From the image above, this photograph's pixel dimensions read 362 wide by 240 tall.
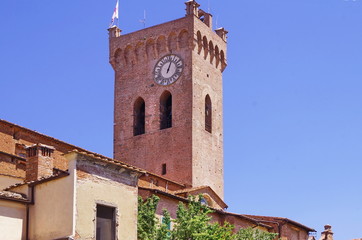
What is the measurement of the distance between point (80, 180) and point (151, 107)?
94.1ft

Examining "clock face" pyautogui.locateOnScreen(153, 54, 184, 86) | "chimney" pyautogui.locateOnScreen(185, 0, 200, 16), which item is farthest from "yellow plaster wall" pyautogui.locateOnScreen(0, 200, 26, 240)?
"chimney" pyautogui.locateOnScreen(185, 0, 200, 16)

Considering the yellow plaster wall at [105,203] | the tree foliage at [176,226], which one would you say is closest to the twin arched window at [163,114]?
the tree foliage at [176,226]

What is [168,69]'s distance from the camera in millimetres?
49688

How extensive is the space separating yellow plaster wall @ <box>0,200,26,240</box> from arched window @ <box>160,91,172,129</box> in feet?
91.2

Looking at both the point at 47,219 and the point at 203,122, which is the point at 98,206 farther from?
the point at 203,122

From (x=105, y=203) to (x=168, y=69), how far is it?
28748mm

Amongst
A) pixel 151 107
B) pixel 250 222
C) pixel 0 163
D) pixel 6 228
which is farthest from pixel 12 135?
pixel 151 107

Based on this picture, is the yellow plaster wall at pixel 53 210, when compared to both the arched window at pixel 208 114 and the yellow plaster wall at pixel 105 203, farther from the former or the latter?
the arched window at pixel 208 114

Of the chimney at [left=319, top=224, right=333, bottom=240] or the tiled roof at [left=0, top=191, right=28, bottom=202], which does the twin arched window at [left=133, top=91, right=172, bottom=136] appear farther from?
the tiled roof at [left=0, top=191, right=28, bottom=202]

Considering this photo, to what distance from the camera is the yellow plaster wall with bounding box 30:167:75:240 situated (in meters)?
20.5

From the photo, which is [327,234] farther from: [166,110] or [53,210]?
[53,210]

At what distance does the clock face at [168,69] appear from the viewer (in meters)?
49.3

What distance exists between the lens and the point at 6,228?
2094 cm

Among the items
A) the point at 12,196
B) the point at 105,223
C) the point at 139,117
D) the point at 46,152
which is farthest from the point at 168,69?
the point at 12,196
